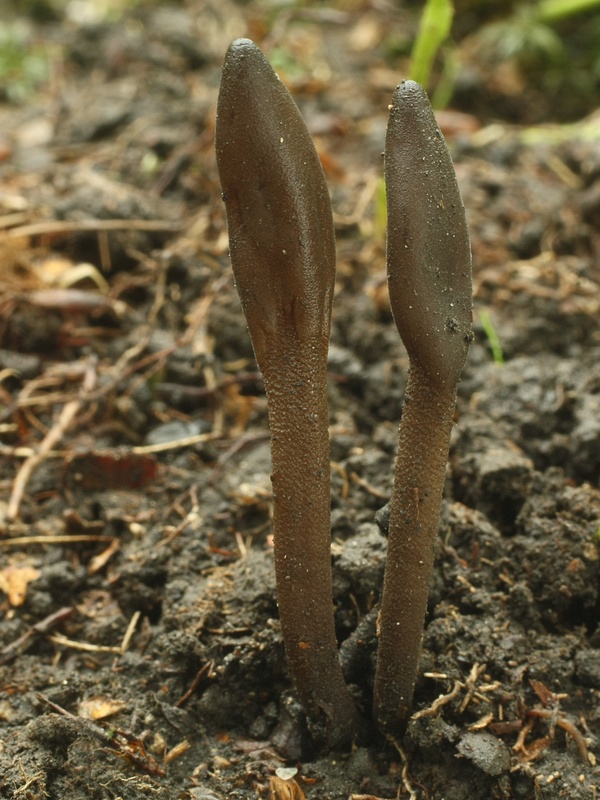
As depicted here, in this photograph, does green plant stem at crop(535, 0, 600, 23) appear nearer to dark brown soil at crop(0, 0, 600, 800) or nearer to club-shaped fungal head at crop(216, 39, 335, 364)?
dark brown soil at crop(0, 0, 600, 800)

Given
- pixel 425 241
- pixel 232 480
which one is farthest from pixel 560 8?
pixel 425 241

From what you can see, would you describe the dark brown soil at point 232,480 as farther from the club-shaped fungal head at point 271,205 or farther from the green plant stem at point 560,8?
the green plant stem at point 560,8

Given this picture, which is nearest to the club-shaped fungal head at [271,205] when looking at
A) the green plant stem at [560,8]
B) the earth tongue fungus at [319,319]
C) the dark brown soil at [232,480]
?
the earth tongue fungus at [319,319]

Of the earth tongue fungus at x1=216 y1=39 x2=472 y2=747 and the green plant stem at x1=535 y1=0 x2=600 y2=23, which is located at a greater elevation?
the green plant stem at x1=535 y1=0 x2=600 y2=23

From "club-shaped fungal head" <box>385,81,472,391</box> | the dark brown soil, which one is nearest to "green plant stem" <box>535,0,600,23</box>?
the dark brown soil

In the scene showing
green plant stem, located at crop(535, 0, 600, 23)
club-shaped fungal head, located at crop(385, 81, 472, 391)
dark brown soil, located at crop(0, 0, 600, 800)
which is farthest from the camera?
green plant stem, located at crop(535, 0, 600, 23)

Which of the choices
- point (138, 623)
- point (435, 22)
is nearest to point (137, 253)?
point (435, 22)
